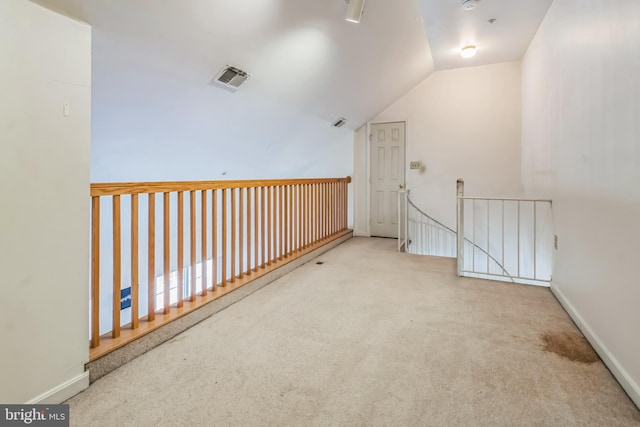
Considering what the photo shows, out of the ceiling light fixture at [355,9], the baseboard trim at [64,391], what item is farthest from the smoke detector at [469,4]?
the baseboard trim at [64,391]

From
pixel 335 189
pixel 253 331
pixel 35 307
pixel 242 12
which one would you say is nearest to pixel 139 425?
pixel 35 307

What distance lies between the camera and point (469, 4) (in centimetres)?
318

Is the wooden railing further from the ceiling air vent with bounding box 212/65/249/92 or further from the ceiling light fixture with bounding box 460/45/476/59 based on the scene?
the ceiling light fixture with bounding box 460/45/476/59

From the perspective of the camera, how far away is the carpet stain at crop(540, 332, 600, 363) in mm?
1930

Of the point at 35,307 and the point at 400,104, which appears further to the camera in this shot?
the point at 400,104

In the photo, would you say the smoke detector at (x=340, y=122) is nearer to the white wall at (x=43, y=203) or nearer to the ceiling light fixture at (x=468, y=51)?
the ceiling light fixture at (x=468, y=51)

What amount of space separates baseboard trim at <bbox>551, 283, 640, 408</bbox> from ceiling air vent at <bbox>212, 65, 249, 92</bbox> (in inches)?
125

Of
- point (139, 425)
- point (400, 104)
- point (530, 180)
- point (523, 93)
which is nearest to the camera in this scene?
point (139, 425)

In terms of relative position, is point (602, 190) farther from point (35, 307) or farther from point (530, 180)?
point (35, 307)

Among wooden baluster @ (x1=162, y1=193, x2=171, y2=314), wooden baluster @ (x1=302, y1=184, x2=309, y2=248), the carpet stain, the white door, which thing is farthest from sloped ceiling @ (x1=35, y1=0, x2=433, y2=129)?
the carpet stain

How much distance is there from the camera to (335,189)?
5234mm

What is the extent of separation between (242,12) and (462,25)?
102 inches

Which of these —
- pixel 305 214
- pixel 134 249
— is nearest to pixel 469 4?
pixel 305 214

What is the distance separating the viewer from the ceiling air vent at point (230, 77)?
279cm
